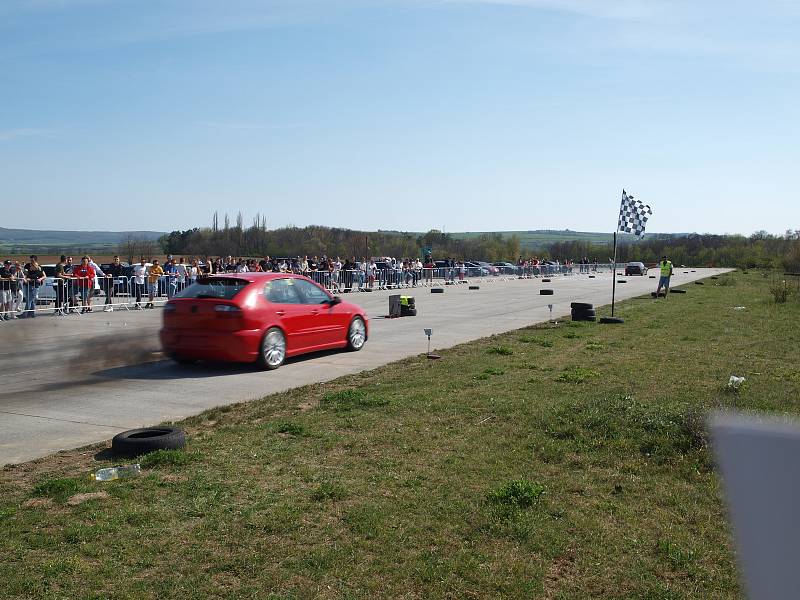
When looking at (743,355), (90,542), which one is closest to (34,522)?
(90,542)

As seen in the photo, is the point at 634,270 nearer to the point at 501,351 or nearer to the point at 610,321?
the point at 610,321

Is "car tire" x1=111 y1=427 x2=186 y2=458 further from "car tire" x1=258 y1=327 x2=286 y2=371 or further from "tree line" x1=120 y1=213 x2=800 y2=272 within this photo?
"tree line" x1=120 y1=213 x2=800 y2=272

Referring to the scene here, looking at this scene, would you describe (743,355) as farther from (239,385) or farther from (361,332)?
(239,385)

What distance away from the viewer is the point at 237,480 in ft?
19.1

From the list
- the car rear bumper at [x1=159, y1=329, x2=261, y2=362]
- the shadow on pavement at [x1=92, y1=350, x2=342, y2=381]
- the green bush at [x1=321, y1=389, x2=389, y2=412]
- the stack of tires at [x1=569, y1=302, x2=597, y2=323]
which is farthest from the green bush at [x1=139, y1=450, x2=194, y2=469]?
the stack of tires at [x1=569, y1=302, x2=597, y2=323]

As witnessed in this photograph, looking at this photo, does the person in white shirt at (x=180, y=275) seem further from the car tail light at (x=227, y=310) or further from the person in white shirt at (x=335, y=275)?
the car tail light at (x=227, y=310)

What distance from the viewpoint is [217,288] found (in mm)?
12336

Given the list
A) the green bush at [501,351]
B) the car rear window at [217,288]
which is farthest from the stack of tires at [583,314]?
the car rear window at [217,288]

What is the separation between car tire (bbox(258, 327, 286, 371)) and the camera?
12.2 meters

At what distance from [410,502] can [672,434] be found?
292cm

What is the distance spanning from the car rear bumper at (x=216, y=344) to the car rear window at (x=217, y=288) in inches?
25.2

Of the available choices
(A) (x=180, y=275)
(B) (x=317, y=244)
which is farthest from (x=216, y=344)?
(B) (x=317, y=244)

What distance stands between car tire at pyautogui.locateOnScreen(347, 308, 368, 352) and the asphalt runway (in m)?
0.21

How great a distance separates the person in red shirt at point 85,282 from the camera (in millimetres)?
23344
